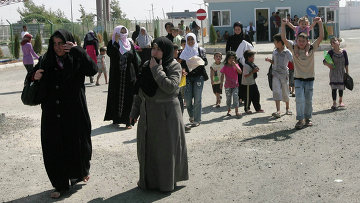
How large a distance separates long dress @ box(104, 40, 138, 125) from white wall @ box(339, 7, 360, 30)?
64.9 meters

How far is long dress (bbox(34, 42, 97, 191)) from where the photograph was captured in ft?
21.2

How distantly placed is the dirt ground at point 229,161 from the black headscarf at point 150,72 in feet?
3.62

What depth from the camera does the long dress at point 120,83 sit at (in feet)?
35.5

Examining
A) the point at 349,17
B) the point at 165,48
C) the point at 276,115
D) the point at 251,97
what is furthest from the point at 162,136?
the point at 349,17

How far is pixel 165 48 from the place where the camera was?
6.59 meters

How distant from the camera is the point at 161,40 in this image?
655cm

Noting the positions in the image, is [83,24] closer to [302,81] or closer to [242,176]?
[302,81]

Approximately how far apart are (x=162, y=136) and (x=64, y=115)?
1.05 metres

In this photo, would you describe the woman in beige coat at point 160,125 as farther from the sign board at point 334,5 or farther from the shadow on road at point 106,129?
the sign board at point 334,5

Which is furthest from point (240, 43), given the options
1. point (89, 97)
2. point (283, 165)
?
point (283, 165)

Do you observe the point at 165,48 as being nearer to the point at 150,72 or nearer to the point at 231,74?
the point at 150,72

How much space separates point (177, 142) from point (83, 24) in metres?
36.7

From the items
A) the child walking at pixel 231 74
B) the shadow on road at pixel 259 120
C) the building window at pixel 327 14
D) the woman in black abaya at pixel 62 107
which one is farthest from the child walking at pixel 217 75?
the building window at pixel 327 14

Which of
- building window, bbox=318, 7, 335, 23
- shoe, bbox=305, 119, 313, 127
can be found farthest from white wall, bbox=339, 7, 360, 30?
shoe, bbox=305, 119, 313, 127
